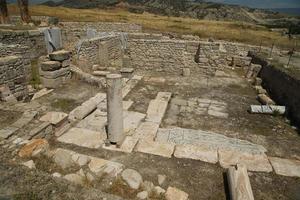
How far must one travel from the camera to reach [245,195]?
420 centimetres

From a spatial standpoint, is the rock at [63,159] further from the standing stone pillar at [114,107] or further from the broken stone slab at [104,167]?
the standing stone pillar at [114,107]

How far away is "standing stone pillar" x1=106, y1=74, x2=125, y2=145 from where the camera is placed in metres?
5.64

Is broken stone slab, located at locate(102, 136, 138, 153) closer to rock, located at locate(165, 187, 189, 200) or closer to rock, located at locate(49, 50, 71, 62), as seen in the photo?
rock, located at locate(165, 187, 189, 200)

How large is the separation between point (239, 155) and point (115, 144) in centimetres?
298

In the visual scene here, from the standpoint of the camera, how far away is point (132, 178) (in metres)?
4.63

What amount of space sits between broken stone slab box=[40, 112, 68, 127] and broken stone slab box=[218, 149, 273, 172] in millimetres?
4186

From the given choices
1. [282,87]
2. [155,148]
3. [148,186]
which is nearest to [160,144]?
[155,148]

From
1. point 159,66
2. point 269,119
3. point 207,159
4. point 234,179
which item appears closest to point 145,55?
point 159,66

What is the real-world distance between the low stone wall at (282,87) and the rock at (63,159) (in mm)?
6755

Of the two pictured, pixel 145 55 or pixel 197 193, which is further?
pixel 145 55

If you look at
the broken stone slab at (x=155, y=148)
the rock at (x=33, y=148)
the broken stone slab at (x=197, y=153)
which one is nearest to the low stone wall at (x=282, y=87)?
the broken stone slab at (x=197, y=153)

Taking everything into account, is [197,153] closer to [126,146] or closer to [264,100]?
[126,146]

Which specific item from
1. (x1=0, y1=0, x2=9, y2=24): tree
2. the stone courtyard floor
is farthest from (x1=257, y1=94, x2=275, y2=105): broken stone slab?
(x1=0, y1=0, x2=9, y2=24): tree

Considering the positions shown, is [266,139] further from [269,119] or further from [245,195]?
[245,195]
